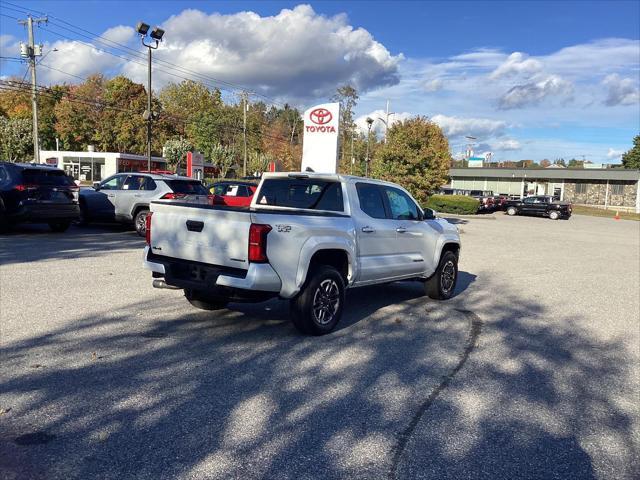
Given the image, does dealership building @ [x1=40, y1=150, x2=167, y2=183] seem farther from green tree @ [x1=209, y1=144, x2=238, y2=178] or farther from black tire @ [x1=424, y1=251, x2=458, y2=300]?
black tire @ [x1=424, y1=251, x2=458, y2=300]

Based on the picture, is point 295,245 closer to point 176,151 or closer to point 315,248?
point 315,248

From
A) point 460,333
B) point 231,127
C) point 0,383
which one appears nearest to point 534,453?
point 460,333

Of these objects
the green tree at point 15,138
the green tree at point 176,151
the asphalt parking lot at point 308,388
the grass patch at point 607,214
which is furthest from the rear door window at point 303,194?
the green tree at point 15,138

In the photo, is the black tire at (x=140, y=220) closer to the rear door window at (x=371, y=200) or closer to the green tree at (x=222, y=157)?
the rear door window at (x=371, y=200)

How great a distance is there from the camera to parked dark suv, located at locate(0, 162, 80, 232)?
42.1 ft

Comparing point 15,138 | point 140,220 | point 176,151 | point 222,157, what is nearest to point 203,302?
point 140,220

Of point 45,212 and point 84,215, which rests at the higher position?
point 45,212

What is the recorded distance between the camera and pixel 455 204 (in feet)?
128

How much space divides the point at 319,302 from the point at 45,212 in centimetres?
991

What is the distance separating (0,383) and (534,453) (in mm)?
4090

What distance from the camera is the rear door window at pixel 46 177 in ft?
42.7

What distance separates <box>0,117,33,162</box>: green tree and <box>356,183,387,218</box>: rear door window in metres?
65.5

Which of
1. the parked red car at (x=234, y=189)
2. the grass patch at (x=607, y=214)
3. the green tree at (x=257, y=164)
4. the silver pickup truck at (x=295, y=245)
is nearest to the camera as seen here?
the silver pickup truck at (x=295, y=245)

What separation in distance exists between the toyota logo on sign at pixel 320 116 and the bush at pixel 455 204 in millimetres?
23474
